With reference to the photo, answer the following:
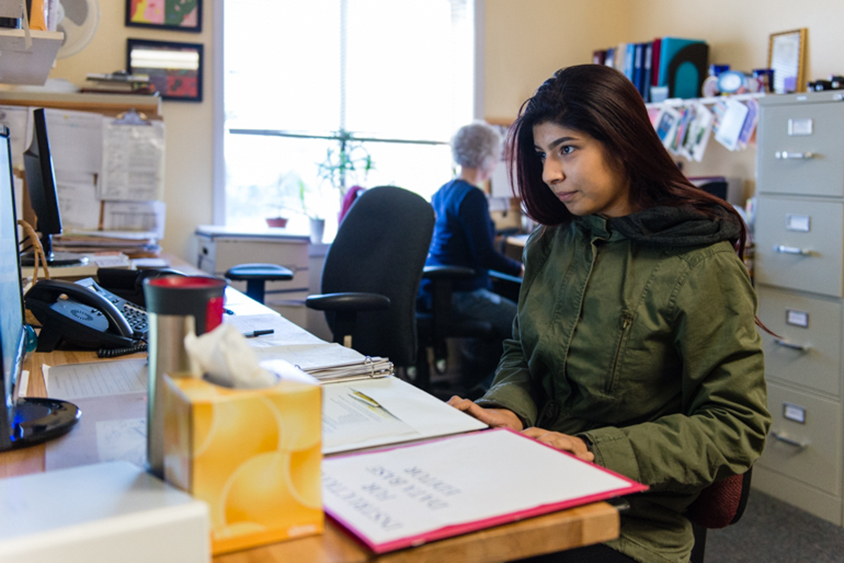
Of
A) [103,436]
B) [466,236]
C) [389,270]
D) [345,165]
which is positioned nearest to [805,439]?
[466,236]

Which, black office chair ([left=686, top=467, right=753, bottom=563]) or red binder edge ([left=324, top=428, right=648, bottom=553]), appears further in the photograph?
black office chair ([left=686, top=467, right=753, bottom=563])

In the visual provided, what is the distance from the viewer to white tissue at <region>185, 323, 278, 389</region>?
0.58 meters

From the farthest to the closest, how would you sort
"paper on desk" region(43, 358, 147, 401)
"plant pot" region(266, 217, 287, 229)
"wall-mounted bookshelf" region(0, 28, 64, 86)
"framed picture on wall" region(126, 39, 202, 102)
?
"plant pot" region(266, 217, 287, 229) → "framed picture on wall" region(126, 39, 202, 102) → "wall-mounted bookshelf" region(0, 28, 64, 86) → "paper on desk" region(43, 358, 147, 401)

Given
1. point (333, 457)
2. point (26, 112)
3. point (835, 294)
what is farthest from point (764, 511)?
point (26, 112)

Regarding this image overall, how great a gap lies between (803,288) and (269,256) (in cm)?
201

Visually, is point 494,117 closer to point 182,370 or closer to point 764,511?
point 764,511

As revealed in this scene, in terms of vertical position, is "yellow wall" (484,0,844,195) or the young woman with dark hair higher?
"yellow wall" (484,0,844,195)

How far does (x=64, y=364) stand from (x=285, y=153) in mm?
2493

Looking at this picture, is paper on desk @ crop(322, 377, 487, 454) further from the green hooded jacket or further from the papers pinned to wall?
the papers pinned to wall

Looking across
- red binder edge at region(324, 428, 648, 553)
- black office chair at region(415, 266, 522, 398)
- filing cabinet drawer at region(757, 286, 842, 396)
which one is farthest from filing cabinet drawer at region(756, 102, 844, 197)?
red binder edge at region(324, 428, 648, 553)

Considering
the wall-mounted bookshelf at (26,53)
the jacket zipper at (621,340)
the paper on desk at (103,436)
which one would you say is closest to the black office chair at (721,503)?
the jacket zipper at (621,340)

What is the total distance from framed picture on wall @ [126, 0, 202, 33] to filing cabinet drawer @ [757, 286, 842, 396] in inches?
103

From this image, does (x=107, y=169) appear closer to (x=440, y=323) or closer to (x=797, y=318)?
(x=440, y=323)

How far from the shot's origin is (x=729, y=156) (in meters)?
3.52
